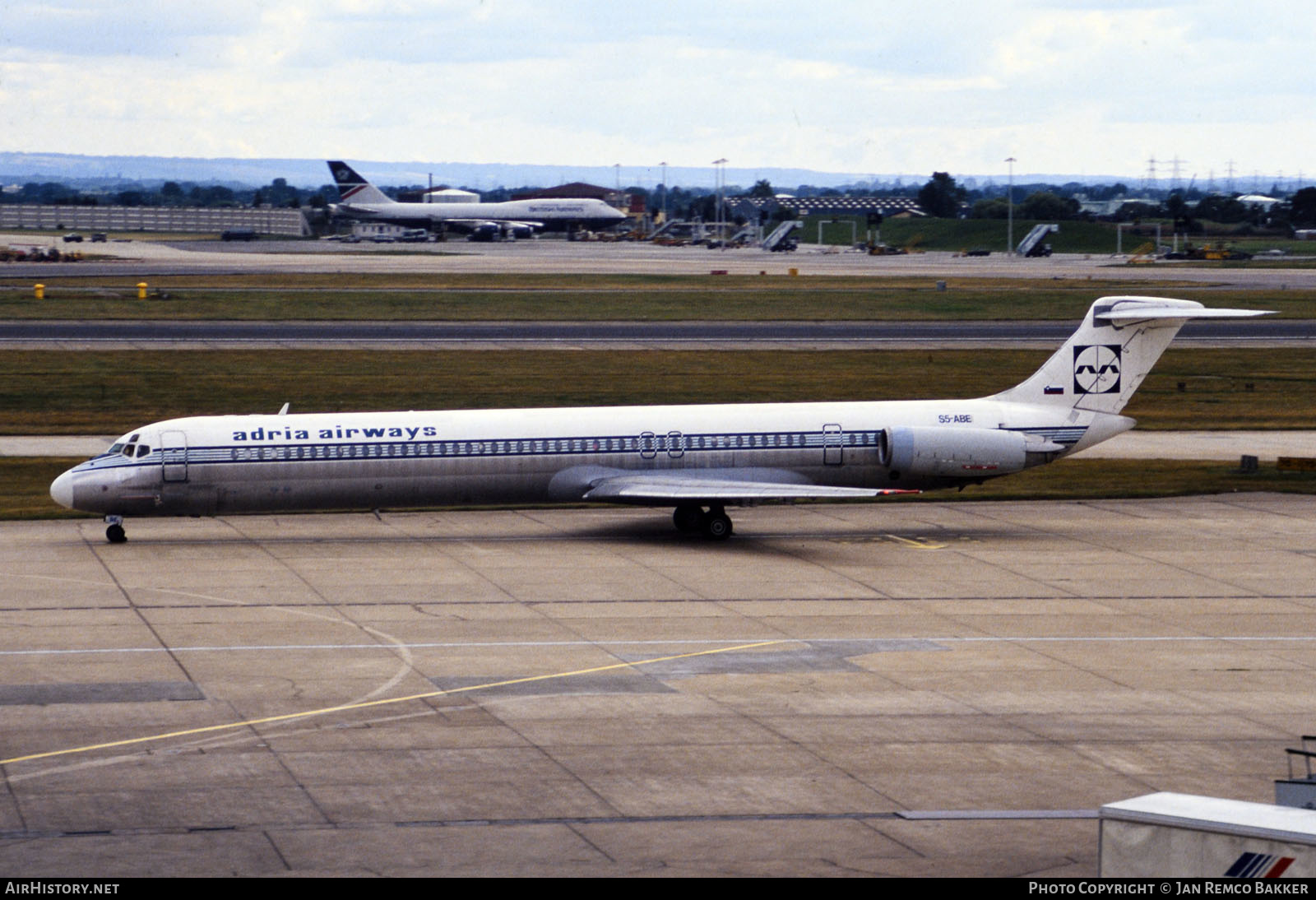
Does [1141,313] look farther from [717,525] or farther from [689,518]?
[689,518]

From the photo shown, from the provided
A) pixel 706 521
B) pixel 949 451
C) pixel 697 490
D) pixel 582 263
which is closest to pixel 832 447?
pixel 949 451

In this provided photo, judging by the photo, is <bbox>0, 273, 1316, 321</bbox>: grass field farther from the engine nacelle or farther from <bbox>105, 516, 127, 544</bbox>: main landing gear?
the engine nacelle

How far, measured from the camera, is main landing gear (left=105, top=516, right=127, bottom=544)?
3834 centimetres

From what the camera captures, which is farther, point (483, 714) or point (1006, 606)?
point (1006, 606)

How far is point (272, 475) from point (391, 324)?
51261mm

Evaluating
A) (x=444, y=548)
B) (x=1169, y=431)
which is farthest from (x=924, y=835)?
(x=1169, y=431)

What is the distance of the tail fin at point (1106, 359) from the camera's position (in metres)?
40.8

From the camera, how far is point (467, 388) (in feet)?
210

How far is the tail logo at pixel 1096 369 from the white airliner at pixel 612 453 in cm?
3

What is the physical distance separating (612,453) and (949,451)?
27.5 ft

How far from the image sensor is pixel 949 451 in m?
39.2

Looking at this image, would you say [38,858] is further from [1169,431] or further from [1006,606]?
[1169,431]

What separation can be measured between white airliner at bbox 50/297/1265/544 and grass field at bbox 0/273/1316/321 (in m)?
53.8

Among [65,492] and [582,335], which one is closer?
[65,492]
